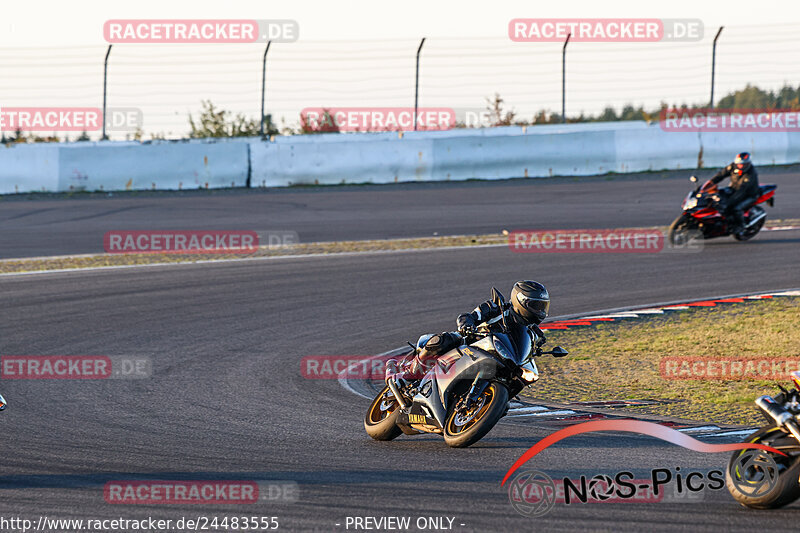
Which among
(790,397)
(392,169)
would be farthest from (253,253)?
(790,397)

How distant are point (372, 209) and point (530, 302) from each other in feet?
49.1

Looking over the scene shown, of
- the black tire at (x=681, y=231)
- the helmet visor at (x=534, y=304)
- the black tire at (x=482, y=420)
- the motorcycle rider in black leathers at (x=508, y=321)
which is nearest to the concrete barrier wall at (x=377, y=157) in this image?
the black tire at (x=681, y=231)

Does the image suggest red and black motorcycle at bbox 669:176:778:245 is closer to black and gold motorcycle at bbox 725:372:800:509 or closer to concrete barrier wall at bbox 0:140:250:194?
concrete barrier wall at bbox 0:140:250:194

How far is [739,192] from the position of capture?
17047 millimetres

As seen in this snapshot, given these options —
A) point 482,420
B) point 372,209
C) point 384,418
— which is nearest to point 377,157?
point 372,209

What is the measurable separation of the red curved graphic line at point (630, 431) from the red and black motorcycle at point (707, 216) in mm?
9757

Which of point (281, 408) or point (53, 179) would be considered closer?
point (281, 408)

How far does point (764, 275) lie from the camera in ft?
48.4

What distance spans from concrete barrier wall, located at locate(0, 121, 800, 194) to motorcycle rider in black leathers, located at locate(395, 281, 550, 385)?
1725 cm

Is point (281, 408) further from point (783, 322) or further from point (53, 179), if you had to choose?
point (53, 179)

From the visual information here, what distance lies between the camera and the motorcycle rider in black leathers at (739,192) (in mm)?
17016

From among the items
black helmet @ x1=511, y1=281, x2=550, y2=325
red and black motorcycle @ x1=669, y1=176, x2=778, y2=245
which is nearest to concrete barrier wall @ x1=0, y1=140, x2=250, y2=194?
red and black motorcycle @ x1=669, y1=176, x2=778, y2=245

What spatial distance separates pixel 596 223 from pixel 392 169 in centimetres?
669

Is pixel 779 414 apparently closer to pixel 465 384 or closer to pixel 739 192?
pixel 465 384
